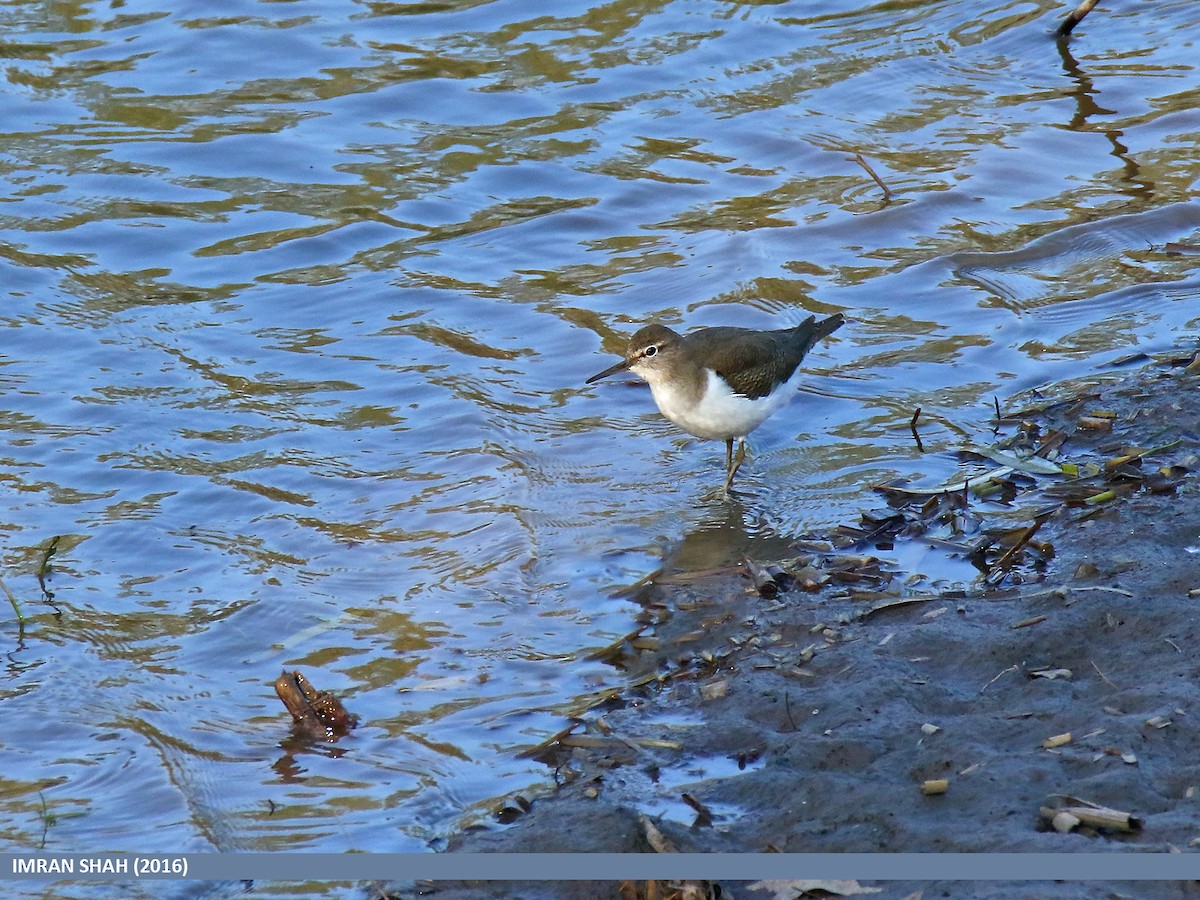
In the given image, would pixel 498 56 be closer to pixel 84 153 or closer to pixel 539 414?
pixel 84 153

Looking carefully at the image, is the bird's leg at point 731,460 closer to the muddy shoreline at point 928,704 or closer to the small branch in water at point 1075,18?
the muddy shoreline at point 928,704

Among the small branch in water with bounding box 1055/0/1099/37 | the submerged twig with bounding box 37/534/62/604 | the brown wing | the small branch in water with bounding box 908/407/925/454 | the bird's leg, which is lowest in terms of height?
the bird's leg

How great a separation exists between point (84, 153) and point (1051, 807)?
10.5 m

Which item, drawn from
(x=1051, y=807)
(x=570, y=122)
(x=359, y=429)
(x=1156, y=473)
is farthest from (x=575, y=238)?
(x=1051, y=807)

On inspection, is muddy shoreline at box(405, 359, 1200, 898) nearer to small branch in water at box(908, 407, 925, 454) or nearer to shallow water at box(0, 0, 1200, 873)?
shallow water at box(0, 0, 1200, 873)

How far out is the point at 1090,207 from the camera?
10570mm

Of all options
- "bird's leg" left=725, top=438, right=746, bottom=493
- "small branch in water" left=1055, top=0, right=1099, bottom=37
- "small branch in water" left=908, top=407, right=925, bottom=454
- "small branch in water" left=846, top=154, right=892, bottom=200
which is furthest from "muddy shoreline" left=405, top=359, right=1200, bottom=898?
"small branch in water" left=1055, top=0, right=1099, bottom=37

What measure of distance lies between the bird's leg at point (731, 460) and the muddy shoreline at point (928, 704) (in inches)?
44.0

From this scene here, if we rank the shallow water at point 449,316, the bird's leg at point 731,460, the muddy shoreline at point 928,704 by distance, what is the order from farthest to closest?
the bird's leg at point 731,460, the shallow water at point 449,316, the muddy shoreline at point 928,704

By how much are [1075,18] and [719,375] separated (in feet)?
25.5

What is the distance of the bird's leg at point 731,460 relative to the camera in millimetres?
7797

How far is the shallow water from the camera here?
5.93 metres

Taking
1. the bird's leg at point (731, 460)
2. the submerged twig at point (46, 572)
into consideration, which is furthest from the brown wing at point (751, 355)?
the submerged twig at point (46, 572)

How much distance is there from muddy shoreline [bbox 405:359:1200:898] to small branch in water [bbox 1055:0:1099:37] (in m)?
7.25
